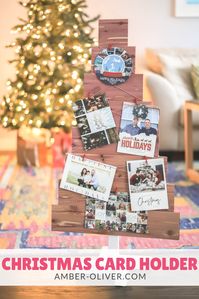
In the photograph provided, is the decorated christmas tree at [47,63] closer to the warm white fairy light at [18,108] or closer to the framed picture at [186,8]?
the warm white fairy light at [18,108]

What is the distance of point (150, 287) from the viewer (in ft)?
5.46

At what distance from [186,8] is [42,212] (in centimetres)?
250

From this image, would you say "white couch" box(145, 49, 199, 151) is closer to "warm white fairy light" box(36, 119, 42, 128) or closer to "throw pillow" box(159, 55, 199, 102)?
"throw pillow" box(159, 55, 199, 102)

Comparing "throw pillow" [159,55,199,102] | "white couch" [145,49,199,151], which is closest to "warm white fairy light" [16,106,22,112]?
"white couch" [145,49,199,151]

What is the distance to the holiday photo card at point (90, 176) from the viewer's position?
165 cm

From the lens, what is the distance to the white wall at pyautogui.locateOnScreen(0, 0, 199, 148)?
160 inches

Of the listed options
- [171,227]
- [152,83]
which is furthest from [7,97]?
[171,227]

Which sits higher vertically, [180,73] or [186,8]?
A: [186,8]

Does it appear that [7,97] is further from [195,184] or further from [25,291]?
[25,291]

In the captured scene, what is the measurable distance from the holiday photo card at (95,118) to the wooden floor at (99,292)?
524 mm

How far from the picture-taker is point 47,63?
3.38 meters

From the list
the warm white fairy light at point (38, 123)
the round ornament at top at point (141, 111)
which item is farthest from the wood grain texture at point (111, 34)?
the warm white fairy light at point (38, 123)

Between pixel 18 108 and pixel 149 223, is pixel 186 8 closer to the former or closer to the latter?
pixel 18 108

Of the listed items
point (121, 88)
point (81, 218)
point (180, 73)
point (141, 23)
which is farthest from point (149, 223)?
point (141, 23)
